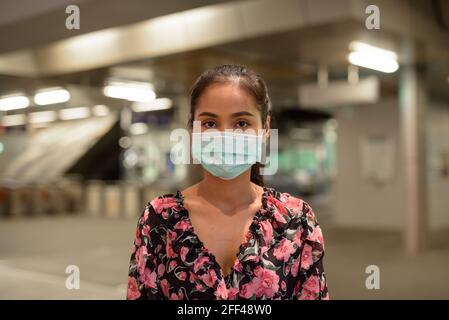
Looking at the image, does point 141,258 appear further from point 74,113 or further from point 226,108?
point 74,113

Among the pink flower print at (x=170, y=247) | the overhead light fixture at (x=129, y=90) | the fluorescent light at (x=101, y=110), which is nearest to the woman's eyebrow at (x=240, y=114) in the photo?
the pink flower print at (x=170, y=247)

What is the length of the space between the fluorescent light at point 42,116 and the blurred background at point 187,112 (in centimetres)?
3

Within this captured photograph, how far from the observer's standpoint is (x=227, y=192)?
1.50 meters

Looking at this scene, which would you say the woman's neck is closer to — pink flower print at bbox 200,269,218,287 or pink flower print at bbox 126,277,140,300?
pink flower print at bbox 200,269,218,287

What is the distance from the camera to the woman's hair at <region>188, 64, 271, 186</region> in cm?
143

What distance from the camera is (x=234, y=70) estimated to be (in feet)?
4.79

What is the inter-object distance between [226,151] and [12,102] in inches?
231

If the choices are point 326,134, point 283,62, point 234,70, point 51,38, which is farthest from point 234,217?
point 326,134

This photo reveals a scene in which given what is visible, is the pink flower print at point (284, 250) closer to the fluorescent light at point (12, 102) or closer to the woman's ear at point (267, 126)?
the woman's ear at point (267, 126)

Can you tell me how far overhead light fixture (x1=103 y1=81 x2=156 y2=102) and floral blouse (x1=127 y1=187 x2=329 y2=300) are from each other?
24.9ft

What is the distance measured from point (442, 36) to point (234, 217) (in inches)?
200

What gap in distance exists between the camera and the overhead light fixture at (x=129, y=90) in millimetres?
8955

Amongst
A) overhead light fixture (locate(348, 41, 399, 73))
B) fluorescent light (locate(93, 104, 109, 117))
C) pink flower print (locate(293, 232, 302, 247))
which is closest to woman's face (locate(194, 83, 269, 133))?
pink flower print (locate(293, 232, 302, 247))

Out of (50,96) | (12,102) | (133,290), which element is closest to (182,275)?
(133,290)
